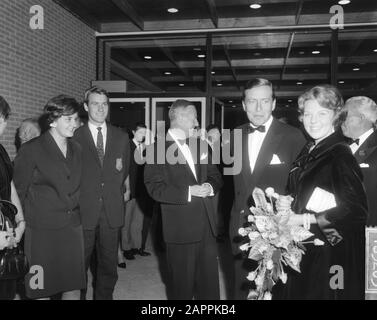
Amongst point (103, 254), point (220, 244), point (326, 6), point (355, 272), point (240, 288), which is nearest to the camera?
point (355, 272)

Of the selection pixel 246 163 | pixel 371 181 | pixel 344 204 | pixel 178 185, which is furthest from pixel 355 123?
pixel 344 204

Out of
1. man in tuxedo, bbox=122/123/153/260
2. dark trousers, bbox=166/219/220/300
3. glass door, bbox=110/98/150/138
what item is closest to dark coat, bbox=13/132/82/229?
dark trousers, bbox=166/219/220/300

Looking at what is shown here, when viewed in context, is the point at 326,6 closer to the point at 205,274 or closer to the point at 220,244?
the point at 220,244

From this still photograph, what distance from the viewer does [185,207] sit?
10.0 feet

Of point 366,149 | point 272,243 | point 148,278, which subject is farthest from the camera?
point 148,278

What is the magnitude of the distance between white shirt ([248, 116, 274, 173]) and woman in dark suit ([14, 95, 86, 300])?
134 cm

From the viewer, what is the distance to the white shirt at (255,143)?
2.80m

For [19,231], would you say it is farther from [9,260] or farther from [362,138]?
[362,138]

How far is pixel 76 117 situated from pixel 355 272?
220cm

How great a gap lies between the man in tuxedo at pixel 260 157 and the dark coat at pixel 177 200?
0.34m

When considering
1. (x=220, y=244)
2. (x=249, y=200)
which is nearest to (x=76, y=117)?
(x=249, y=200)

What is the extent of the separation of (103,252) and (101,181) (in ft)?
2.05

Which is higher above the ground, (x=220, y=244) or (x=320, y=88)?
(x=320, y=88)

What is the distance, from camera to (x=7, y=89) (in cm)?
627
